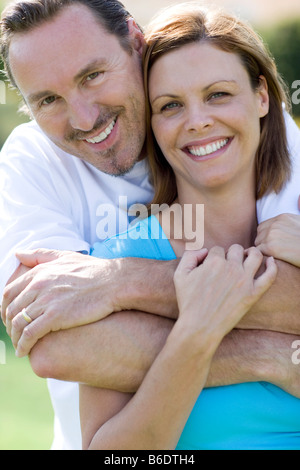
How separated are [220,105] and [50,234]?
0.80 meters

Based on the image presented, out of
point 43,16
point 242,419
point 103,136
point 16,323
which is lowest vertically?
point 242,419

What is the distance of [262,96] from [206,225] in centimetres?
56

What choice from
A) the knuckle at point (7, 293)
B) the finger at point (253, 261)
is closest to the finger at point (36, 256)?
the knuckle at point (7, 293)

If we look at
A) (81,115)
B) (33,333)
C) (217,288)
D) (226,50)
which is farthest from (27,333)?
(226,50)

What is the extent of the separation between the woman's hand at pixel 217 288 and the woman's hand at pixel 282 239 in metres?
0.05

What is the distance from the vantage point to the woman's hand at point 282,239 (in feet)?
7.53

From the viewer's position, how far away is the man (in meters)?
2.15

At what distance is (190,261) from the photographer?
2.24m

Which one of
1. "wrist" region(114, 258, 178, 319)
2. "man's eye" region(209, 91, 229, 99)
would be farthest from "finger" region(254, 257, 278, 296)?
"man's eye" region(209, 91, 229, 99)

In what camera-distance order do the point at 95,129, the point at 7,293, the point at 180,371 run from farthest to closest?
the point at 95,129
the point at 7,293
the point at 180,371

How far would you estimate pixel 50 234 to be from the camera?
8.25ft

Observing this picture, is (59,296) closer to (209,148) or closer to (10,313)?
(10,313)
